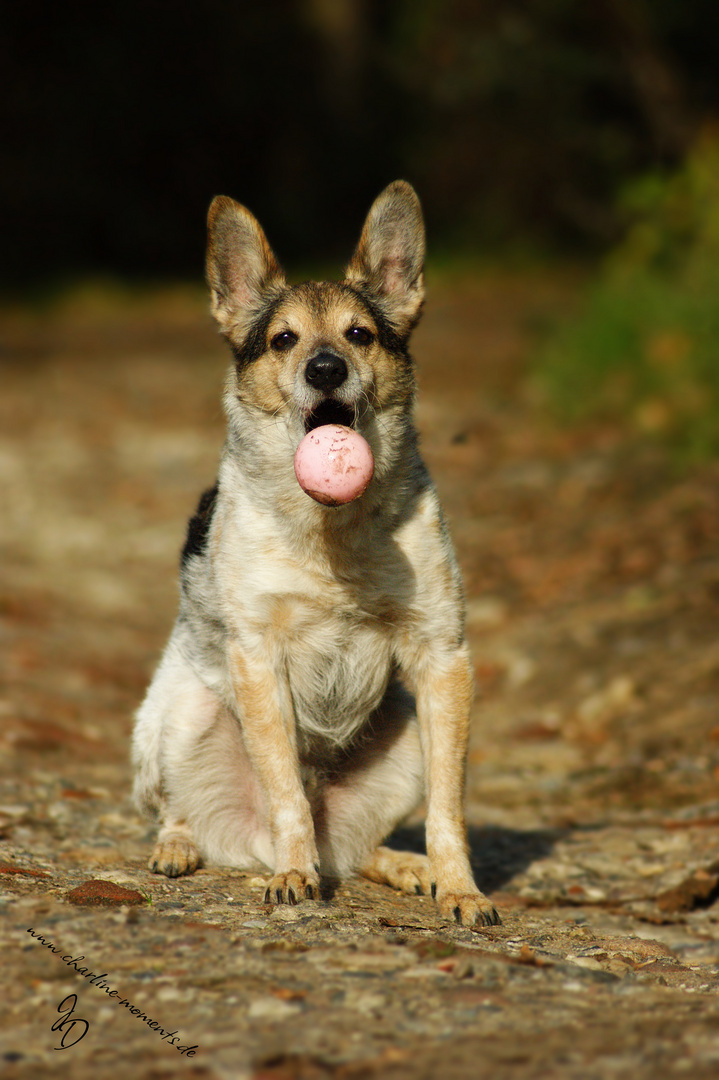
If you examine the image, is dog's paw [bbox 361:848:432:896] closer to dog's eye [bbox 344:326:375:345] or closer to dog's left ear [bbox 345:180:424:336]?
dog's eye [bbox 344:326:375:345]

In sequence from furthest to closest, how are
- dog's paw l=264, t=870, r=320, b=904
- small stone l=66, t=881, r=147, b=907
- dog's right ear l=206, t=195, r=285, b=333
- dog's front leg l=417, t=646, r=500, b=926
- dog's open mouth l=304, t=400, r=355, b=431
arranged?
dog's right ear l=206, t=195, r=285, b=333 < dog's open mouth l=304, t=400, r=355, b=431 < dog's front leg l=417, t=646, r=500, b=926 < dog's paw l=264, t=870, r=320, b=904 < small stone l=66, t=881, r=147, b=907

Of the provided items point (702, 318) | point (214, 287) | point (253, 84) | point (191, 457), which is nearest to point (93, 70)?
point (253, 84)

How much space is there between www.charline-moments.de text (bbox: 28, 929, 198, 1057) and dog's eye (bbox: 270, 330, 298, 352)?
250 centimetres

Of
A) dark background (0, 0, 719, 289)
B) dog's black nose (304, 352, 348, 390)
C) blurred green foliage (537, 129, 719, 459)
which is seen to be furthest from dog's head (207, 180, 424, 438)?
dark background (0, 0, 719, 289)

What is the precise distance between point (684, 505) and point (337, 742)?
18.7 feet

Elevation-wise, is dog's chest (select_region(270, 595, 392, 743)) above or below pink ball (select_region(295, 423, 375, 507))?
below

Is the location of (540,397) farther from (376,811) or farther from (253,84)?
(253,84)

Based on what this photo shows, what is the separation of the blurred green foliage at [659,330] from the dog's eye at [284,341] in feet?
20.7

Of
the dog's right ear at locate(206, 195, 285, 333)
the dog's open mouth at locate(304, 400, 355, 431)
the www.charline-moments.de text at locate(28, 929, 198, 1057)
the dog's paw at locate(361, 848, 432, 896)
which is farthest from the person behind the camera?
the dog's right ear at locate(206, 195, 285, 333)

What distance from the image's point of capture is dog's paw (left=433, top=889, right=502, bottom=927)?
13.9ft

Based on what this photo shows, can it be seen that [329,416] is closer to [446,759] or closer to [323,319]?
[323,319]

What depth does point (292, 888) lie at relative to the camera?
420cm
